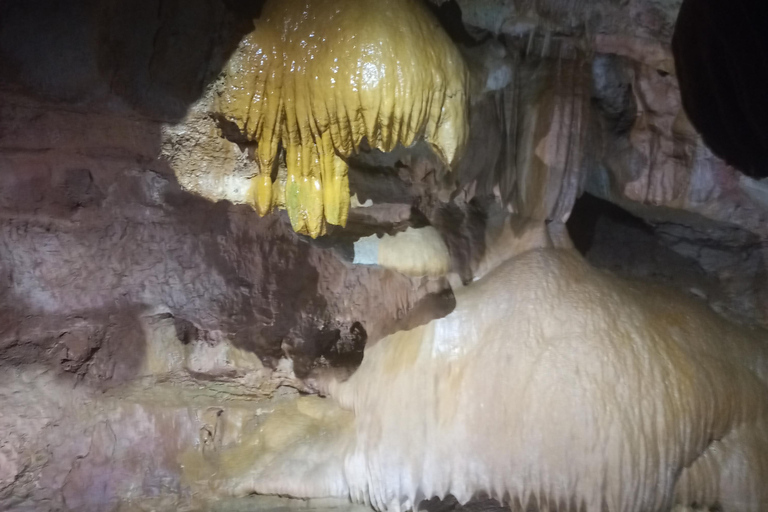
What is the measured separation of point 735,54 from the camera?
2.05 m

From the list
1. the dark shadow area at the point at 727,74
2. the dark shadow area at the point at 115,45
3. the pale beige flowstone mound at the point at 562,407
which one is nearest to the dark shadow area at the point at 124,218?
the dark shadow area at the point at 115,45

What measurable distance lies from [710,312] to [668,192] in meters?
0.56

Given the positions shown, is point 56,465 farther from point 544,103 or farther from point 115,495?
point 544,103

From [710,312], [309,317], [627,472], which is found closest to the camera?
[627,472]

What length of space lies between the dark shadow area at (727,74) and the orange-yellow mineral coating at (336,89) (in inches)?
36.2

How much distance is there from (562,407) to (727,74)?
1408mm

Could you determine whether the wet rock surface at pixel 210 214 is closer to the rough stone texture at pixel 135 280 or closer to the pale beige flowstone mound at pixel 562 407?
the rough stone texture at pixel 135 280

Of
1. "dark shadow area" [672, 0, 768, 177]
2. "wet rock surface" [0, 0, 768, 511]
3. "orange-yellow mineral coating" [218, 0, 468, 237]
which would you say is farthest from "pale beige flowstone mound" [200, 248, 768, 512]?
"orange-yellow mineral coating" [218, 0, 468, 237]

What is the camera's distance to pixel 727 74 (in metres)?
2.12

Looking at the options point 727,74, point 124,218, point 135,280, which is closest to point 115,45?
point 124,218

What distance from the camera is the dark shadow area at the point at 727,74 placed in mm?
1967

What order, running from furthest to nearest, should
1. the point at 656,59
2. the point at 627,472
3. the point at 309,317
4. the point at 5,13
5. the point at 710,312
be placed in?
the point at 309,317, the point at 710,312, the point at 656,59, the point at 627,472, the point at 5,13

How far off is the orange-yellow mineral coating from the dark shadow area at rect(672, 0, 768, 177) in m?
0.92

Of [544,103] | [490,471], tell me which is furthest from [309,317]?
[544,103]
